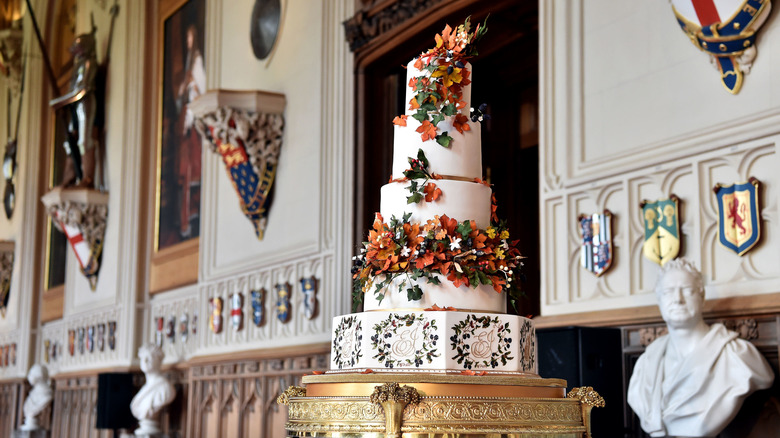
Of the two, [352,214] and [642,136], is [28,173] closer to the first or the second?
[352,214]

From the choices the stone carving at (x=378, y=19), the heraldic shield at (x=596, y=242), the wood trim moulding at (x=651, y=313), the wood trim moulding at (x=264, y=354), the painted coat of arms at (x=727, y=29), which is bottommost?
the wood trim moulding at (x=264, y=354)

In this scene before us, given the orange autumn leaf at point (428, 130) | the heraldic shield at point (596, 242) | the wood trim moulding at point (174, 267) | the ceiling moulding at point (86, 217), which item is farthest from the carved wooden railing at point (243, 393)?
the orange autumn leaf at point (428, 130)

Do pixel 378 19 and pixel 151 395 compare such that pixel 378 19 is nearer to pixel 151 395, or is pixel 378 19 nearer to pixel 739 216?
pixel 739 216

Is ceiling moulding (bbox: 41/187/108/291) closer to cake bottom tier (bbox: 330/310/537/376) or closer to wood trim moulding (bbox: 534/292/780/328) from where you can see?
wood trim moulding (bbox: 534/292/780/328)

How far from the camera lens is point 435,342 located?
3.69m

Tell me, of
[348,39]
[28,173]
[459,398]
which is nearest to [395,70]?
[348,39]

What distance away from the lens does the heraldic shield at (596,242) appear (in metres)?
6.66

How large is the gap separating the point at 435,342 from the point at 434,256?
13.6 inches

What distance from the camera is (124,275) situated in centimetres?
1550

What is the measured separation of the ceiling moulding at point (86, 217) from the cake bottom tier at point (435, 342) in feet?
45.1

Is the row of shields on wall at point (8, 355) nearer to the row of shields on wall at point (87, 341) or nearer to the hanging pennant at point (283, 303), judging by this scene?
the row of shields on wall at point (87, 341)

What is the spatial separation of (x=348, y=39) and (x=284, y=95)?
1.51 meters

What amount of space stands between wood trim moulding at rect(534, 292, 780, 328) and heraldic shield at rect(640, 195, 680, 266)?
0.36 meters

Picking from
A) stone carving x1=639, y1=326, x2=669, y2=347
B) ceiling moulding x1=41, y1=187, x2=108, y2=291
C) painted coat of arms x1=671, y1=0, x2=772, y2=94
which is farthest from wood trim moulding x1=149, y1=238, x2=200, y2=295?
painted coat of arms x1=671, y1=0, x2=772, y2=94
